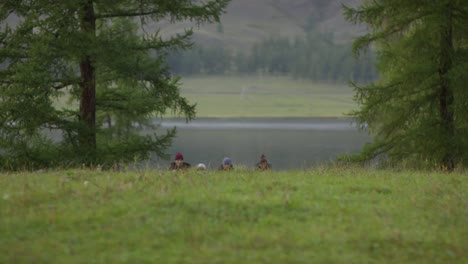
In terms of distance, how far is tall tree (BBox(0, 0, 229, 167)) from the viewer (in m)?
16.7

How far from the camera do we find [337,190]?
9.79 m

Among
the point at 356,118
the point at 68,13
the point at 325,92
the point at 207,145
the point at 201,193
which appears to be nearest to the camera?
the point at 201,193

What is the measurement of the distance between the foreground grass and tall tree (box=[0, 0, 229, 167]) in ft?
22.5

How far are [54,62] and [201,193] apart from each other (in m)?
9.99

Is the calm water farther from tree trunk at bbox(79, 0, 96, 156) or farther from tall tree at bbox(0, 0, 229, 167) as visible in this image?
tree trunk at bbox(79, 0, 96, 156)

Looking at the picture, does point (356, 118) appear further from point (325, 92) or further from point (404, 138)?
point (325, 92)

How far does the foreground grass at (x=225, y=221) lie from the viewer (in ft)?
20.9

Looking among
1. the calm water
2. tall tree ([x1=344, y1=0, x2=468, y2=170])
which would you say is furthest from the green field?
tall tree ([x1=344, y1=0, x2=468, y2=170])

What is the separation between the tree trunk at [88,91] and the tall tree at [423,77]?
8572 millimetres

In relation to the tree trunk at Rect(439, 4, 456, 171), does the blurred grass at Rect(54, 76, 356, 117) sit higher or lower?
higher

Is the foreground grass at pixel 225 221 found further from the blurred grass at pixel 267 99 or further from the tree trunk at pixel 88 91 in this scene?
the blurred grass at pixel 267 99

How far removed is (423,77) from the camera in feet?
61.3

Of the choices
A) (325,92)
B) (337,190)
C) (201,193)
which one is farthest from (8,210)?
(325,92)

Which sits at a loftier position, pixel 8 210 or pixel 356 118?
pixel 356 118
